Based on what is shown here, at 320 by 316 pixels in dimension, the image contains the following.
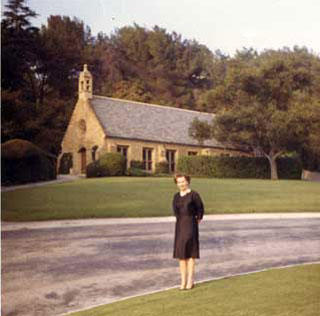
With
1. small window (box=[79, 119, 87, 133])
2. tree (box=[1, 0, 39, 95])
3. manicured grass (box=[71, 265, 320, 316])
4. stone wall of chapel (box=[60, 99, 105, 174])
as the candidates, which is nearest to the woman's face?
manicured grass (box=[71, 265, 320, 316])

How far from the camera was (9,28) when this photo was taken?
5926 mm

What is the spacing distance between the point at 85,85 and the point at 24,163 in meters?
1.21

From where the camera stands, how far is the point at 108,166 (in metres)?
6.36

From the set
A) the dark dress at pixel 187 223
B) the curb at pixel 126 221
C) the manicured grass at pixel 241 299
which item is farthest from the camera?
the curb at pixel 126 221

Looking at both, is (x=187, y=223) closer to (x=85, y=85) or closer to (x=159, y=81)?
(x=159, y=81)

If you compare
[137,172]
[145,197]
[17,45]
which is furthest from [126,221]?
[17,45]

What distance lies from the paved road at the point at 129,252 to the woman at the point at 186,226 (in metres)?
0.31

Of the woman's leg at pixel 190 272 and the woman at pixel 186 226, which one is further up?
the woman at pixel 186 226

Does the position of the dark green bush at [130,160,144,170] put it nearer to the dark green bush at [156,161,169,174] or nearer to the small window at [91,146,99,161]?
the dark green bush at [156,161,169,174]

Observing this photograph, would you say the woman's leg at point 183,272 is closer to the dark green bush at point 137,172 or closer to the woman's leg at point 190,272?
the woman's leg at point 190,272

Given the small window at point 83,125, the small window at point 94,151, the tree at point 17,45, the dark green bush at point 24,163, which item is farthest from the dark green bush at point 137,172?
the tree at point 17,45

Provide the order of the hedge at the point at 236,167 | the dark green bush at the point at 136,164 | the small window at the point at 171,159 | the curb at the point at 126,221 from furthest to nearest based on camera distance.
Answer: the dark green bush at the point at 136,164 < the small window at the point at 171,159 < the hedge at the point at 236,167 < the curb at the point at 126,221

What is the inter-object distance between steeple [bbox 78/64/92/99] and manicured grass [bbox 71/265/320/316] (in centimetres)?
260

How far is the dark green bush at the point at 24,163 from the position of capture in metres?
6.04
